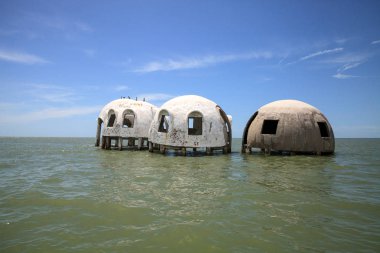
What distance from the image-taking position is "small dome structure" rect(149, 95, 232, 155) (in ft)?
57.1

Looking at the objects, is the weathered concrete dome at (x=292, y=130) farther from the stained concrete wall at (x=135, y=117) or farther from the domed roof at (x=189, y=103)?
the stained concrete wall at (x=135, y=117)

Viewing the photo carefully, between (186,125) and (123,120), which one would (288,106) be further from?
(123,120)

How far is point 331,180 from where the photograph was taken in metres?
9.16

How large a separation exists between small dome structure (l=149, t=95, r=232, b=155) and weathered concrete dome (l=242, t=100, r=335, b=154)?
2.35 meters

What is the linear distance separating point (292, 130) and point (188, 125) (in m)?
6.79

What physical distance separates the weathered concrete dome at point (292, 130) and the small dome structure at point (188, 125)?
2348 millimetres

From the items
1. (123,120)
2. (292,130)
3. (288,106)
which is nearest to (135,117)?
(123,120)

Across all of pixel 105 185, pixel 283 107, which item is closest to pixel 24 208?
pixel 105 185

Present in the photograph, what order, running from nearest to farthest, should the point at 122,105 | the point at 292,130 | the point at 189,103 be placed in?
the point at 292,130, the point at 189,103, the point at 122,105

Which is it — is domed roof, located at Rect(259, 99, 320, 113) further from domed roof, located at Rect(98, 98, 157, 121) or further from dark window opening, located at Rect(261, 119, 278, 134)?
domed roof, located at Rect(98, 98, 157, 121)

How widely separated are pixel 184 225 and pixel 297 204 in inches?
115

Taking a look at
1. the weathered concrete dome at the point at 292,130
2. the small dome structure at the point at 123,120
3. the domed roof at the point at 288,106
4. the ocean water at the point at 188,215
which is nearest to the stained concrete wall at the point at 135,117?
the small dome structure at the point at 123,120

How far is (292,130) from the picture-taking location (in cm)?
1716

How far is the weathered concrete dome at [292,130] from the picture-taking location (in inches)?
678
